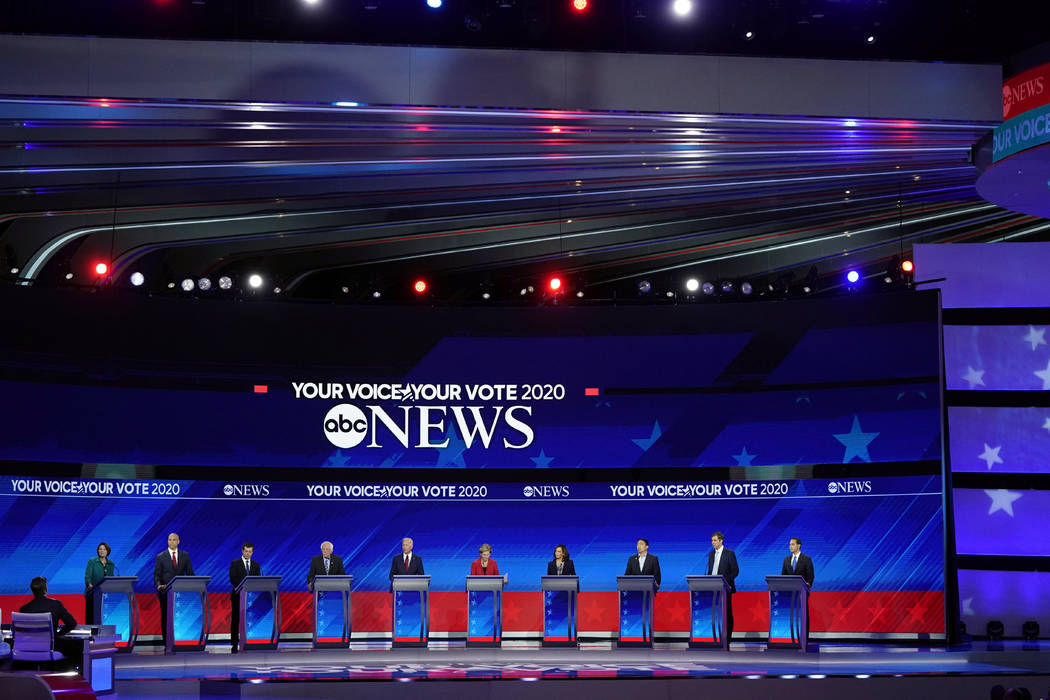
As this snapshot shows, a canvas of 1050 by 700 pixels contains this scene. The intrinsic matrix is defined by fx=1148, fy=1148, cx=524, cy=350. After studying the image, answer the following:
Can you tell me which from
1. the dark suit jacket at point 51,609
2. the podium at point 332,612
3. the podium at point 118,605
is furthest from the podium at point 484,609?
the dark suit jacket at point 51,609

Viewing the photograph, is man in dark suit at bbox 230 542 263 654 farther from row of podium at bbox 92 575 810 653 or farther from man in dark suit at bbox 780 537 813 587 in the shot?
man in dark suit at bbox 780 537 813 587

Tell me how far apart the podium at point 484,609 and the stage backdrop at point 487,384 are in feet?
5.99

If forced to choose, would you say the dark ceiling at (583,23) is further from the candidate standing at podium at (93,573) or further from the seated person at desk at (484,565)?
the seated person at desk at (484,565)

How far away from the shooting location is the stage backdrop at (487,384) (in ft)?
44.7

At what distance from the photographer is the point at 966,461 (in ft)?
46.2

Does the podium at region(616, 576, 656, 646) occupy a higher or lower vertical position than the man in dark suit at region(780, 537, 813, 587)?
lower

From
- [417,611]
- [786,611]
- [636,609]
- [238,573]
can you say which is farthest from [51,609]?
[786,611]

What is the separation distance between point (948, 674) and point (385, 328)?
8031 millimetres

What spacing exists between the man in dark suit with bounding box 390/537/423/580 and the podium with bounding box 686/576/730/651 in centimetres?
306

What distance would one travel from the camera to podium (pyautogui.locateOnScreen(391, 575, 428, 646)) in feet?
40.8

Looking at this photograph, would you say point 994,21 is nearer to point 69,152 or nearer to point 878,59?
point 878,59

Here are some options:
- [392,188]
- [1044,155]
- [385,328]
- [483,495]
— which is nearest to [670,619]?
[483,495]

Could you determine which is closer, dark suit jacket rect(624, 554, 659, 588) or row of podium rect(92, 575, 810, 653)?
row of podium rect(92, 575, 810, 653)

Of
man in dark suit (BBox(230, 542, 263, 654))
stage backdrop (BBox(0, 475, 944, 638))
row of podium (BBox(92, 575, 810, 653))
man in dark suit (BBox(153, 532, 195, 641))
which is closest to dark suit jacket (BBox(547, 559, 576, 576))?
row of podium (BBox(92, 575, 810, 653))
